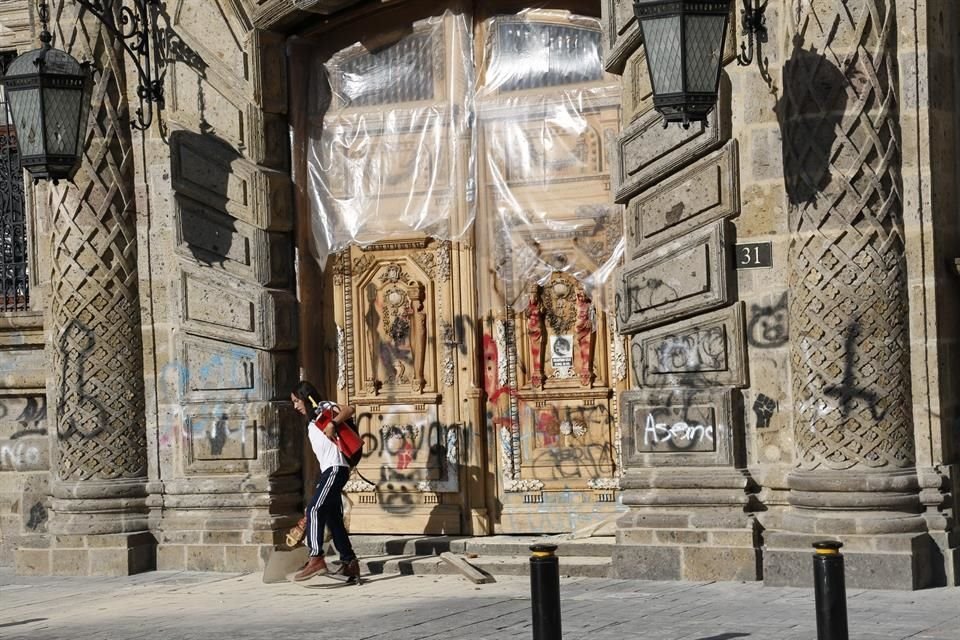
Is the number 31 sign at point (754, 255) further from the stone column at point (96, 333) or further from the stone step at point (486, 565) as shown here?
the stone column at point (96, 333)

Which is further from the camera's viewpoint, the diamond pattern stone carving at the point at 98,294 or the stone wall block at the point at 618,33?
the diamond pattern stone carving at the point at 98,294

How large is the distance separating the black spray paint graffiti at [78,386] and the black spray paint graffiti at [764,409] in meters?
5.00

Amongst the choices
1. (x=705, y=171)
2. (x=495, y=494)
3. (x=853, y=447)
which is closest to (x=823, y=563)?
(x=853, y=447)

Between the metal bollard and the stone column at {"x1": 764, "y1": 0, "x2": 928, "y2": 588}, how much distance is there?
3.35 m

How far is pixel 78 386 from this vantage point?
12352 mm

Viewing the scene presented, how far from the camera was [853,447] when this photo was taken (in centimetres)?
979

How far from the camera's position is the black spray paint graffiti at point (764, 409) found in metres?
10.2

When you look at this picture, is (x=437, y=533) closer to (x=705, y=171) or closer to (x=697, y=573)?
(x=697, y=573)

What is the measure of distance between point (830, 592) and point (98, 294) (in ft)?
24.0

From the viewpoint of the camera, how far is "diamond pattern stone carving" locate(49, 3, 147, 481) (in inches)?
486

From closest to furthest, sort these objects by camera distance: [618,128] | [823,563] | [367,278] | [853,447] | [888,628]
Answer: [823,563] < [888,628] < [853,447] < [618,128] < [367,278]

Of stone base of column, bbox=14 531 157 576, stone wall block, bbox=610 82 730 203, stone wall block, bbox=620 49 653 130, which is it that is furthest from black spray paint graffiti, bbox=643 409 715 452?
stone base of column, bbox=14 531 157 576

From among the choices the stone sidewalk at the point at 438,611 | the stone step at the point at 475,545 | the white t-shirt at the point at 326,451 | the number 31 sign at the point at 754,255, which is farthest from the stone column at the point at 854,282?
the white t-shirt at the point at 326,451

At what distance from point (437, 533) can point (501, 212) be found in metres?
2.39
